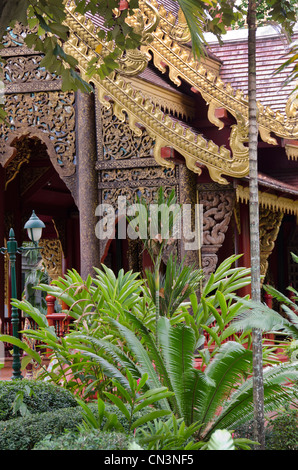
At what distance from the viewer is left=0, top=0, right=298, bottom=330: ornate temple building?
30.5 feet

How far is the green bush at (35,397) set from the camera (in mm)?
6379

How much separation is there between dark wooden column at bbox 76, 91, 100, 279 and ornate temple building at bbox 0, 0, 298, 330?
0.04ft

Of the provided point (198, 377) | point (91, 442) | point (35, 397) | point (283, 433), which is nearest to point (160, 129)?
point (35, 397)

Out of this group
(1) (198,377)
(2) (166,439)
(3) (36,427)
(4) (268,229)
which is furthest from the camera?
(4) (268,229)


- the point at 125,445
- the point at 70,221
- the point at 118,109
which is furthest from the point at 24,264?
the point at 125,445

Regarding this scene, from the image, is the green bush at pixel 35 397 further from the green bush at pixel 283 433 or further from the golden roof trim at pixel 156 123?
the golden roof trim at pixel 156 123

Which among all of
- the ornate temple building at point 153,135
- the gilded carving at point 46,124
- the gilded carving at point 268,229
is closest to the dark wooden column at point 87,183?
the ornate temple building at point 153,135

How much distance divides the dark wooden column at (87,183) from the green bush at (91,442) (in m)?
4.97

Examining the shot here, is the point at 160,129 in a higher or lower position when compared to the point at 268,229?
higher

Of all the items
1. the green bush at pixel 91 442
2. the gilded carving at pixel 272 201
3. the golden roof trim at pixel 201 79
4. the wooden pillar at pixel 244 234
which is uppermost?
the golden roof trim at pixel 201 79

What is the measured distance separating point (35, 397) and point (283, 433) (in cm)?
202

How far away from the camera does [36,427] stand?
5.60 m

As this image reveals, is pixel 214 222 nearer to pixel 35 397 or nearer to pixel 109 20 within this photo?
pixel 109 20

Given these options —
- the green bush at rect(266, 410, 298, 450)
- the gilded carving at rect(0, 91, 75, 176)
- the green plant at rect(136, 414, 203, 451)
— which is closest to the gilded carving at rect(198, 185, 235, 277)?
the gilded carving at rect(0, 91, 75, 176)
